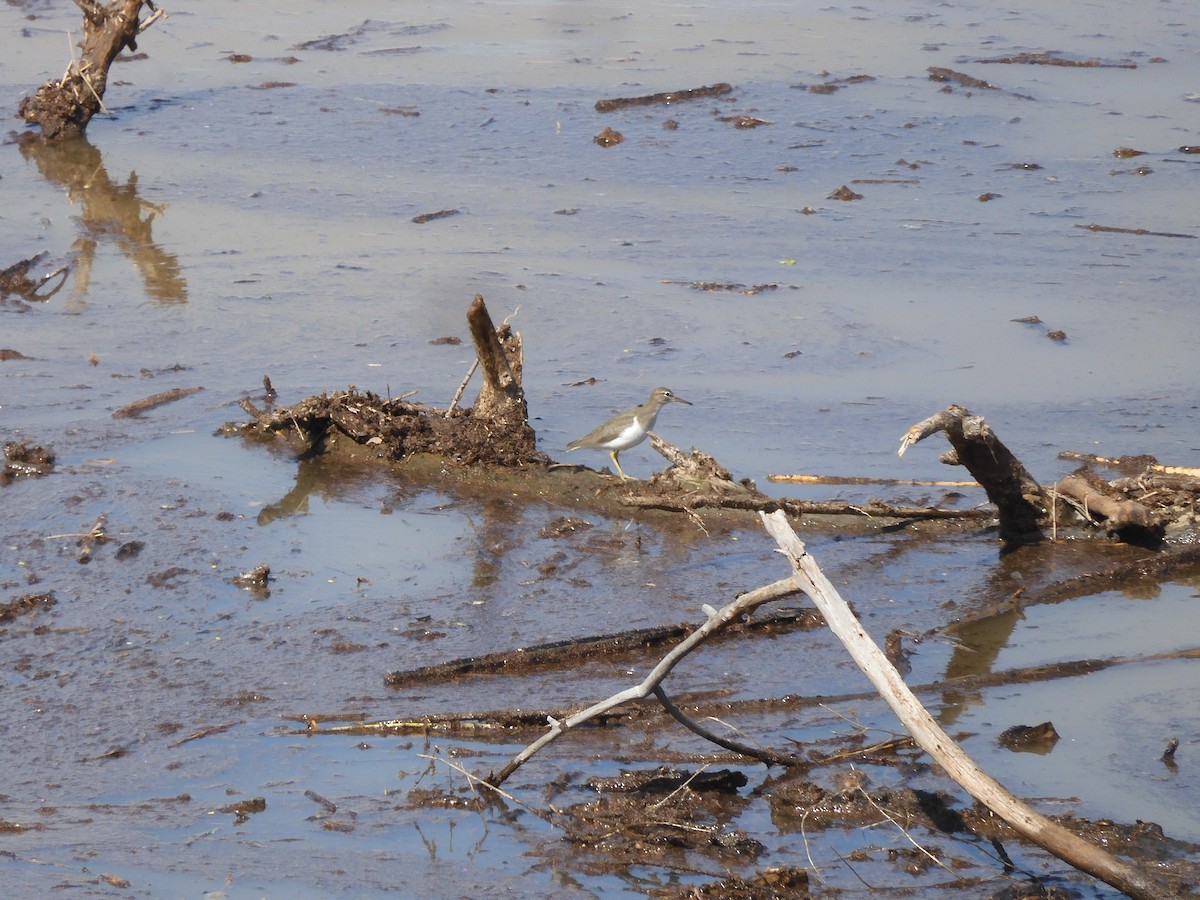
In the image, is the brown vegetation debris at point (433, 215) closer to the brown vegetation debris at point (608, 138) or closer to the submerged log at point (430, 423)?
the brown vegetation debris at point (608, 138)

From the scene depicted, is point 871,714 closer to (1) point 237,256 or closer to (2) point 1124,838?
(2) point 1124,838

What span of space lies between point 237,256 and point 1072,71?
1113 cm

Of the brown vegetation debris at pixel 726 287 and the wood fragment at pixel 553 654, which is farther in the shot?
the brown vegetation debris at pixel 726 287

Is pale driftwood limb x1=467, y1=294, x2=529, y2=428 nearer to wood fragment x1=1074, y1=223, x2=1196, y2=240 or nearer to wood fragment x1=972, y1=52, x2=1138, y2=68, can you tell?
wood fragment x1=1074, y1=223, x2=1196, y2=240

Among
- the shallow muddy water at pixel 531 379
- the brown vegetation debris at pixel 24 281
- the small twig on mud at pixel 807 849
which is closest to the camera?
the small twig on mud at pixel 807 849

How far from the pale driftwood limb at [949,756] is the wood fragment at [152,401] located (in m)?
5.63

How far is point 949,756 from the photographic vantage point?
162 inches

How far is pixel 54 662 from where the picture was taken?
600cm

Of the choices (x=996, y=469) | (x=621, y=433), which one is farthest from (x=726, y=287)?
(x=996, y=469)

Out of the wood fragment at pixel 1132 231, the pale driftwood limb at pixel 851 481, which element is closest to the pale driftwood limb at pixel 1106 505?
the pale driftwood limb at pixel 851 481

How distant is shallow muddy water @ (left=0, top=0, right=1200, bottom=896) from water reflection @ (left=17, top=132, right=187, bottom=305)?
0.06m

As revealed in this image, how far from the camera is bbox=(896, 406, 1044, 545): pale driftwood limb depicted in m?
6.61

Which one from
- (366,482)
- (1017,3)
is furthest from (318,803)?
(1017,3)

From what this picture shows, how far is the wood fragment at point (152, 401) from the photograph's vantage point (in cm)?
877
